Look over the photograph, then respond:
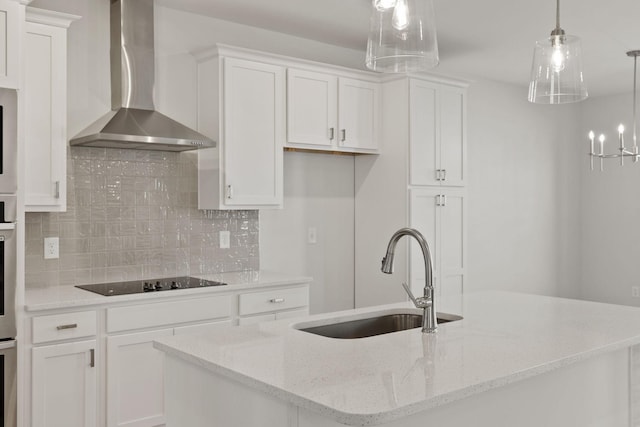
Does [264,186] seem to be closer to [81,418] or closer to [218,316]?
[218,316]

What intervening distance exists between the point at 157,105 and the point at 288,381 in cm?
278

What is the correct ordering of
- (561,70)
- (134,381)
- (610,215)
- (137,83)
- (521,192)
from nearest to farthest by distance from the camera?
1. (561,70)
2. (134,381)
3. (137,83)
4. (521,192)
5. (610,215)

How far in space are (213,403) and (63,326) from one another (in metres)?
1.46

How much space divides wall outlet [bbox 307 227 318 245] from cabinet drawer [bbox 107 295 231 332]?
1.33m

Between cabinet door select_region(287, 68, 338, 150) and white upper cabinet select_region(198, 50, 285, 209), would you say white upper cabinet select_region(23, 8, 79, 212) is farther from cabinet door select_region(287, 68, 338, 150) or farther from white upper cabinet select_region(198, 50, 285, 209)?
cabinet door select_region(287, 68, 338, 150)

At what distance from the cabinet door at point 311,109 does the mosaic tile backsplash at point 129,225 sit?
709 mm

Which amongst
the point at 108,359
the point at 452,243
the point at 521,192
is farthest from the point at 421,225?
the point at 108,359

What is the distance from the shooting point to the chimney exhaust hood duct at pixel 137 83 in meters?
3.71

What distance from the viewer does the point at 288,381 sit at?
1739 millimetres

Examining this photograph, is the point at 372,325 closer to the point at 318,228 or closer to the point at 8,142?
the point at 8,142

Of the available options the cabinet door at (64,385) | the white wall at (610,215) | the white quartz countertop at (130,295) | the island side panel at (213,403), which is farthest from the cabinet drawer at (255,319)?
the white wall at (610,215)

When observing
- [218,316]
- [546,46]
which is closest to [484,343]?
[546,46]

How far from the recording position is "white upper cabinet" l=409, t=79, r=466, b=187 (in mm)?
4906

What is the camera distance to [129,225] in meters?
4.00
